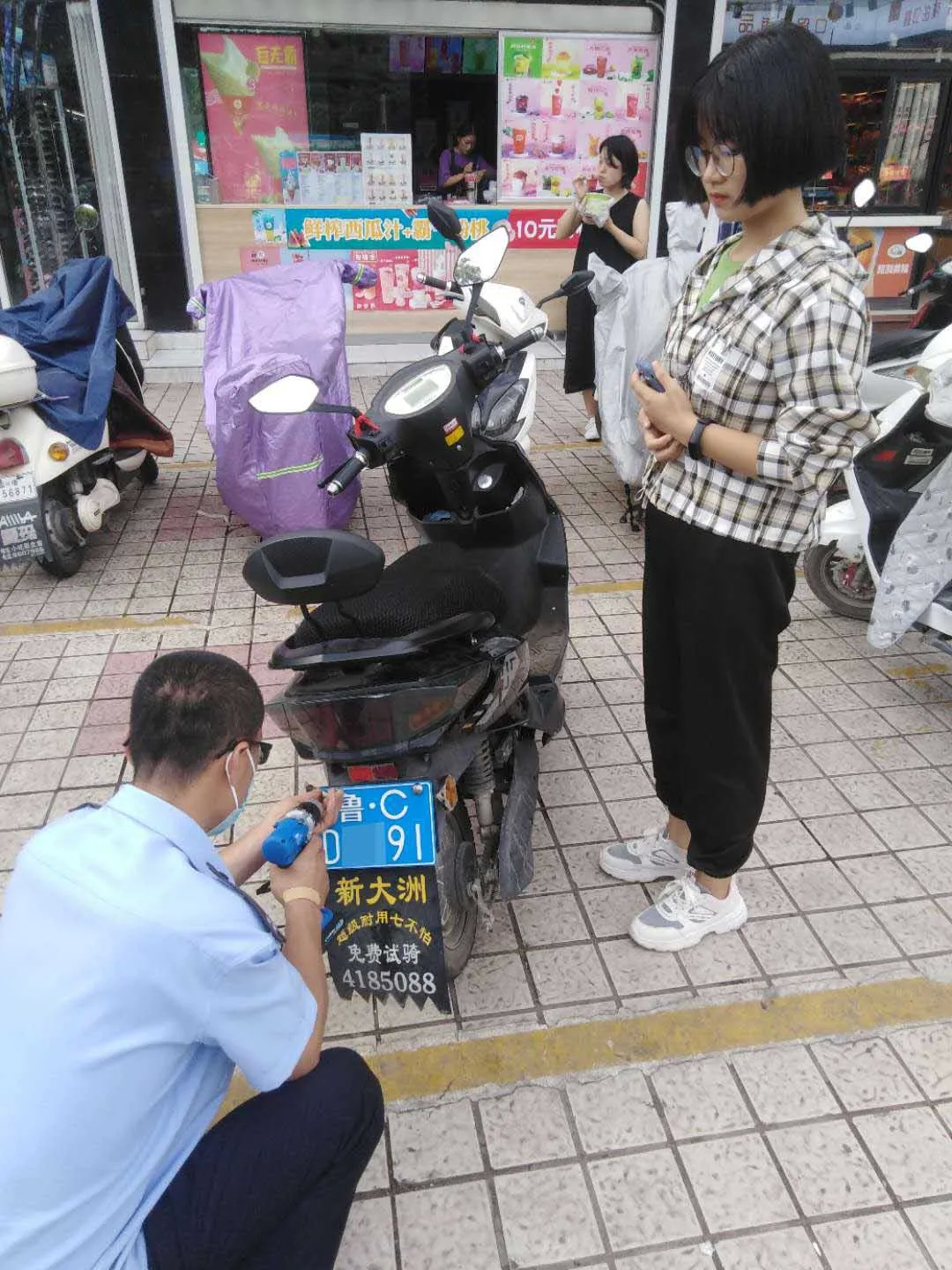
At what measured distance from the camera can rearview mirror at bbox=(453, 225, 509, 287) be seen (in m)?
2.56

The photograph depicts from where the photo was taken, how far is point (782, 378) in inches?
70.7

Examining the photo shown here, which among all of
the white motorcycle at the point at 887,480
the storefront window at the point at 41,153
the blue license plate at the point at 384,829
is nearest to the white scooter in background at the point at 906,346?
the white motorcycle at the point at 887,480

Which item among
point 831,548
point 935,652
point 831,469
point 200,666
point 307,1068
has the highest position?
point 831,469

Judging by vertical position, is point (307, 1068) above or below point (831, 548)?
above

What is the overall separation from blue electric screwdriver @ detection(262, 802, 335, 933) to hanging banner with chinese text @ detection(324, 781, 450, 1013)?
0.08 meters

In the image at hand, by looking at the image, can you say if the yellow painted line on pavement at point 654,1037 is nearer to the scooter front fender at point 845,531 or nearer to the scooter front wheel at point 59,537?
the scooter front fender at point 845,531

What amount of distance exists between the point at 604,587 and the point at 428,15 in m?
5.89

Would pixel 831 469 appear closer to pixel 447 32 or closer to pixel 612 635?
pixel 612 635

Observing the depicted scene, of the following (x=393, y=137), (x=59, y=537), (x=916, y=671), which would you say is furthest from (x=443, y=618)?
(x=393, y=137)

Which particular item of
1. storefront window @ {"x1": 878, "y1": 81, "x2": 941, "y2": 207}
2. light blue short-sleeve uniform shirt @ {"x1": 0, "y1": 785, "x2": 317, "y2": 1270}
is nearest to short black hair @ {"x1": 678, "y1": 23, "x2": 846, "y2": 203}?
light blue short-sleeve uniform shirt @ {"x1": 0, "y1": 785, "x2": 317, "y2": 1270}

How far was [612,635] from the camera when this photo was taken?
406cm

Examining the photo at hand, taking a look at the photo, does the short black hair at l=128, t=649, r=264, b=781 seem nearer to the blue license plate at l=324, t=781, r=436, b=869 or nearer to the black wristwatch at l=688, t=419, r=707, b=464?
the blue license plate at l=324, t=781, r=436, b=869

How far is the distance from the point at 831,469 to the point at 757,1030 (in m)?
1.34

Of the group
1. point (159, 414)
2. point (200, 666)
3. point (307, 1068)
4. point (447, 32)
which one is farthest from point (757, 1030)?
point (447, 32)
